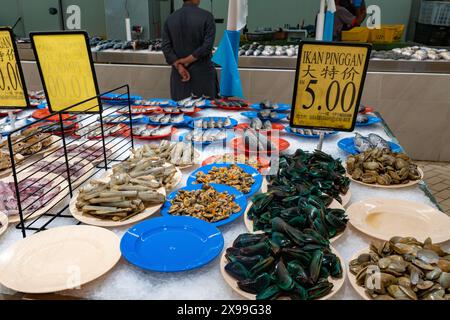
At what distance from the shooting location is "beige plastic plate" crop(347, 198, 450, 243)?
1.12 metres

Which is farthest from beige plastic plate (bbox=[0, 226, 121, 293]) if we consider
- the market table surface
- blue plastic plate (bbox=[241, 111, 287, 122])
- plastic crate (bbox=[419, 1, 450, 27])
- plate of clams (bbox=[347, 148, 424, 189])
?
plastic crate (bbox=[419, 1, 450, 27])

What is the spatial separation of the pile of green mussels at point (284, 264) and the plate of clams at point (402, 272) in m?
0.06

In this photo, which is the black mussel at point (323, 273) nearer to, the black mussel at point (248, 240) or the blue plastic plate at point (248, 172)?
the black mussel at point (248, 240)

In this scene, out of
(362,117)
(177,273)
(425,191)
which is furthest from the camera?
(362,117)

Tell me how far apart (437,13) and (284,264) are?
7137mm

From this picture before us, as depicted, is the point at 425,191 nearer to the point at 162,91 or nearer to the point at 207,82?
the point at 207,82

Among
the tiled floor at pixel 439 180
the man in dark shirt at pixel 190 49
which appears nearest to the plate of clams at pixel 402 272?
the tiled floor at pixel 439 180

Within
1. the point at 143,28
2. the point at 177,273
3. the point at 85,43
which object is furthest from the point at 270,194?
the point at 143,28

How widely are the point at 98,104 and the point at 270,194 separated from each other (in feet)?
2.64

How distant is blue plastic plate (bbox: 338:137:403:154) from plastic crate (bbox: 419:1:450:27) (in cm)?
576

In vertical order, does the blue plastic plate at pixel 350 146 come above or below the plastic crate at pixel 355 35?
below

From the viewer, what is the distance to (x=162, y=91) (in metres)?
4.30

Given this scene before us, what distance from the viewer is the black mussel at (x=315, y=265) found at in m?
0.87

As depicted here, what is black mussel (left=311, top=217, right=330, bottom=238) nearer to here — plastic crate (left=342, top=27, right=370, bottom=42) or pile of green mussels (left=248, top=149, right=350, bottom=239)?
pile of green mussels (left=248, top=149, right=350, bottom=239)
